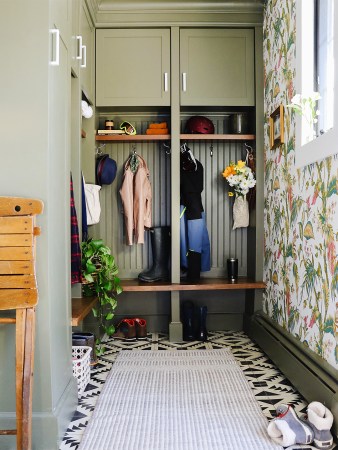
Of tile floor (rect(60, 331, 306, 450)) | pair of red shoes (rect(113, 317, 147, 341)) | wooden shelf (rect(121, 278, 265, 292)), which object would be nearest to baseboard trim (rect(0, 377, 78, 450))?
tile floor (rect(60, 331, 306, 450))

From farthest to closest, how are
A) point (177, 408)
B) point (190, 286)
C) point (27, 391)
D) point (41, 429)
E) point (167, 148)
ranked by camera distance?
point (167, 148)
point (190, 286)
point (177, 408)
point (41, 429)
point (27, 391)

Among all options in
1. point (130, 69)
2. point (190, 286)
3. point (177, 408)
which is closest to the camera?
point (177, 408)

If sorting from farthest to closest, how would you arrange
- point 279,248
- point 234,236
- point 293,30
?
point 234,236, point 279,248, point 293,30

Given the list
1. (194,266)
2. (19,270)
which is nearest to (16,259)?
(19,270)

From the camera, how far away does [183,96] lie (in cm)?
383

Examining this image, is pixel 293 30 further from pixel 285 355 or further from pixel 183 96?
pixel 285 355

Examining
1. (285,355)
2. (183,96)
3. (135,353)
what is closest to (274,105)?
(183,96)

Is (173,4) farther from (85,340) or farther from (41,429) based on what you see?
(41,429)

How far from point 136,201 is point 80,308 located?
1310mm

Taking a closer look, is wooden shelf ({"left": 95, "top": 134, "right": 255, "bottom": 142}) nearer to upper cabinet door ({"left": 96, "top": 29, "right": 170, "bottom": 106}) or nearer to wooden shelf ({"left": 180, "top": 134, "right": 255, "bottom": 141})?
wooden shelf ({"left": 180, "top": 134, "right": 255, "bottom": 141})

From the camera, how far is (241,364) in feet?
10.4

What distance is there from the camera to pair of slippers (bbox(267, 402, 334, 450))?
2.02 meters

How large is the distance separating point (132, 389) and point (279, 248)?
1406mm

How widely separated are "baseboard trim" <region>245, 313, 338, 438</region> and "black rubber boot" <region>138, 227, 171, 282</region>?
35.2 inches
